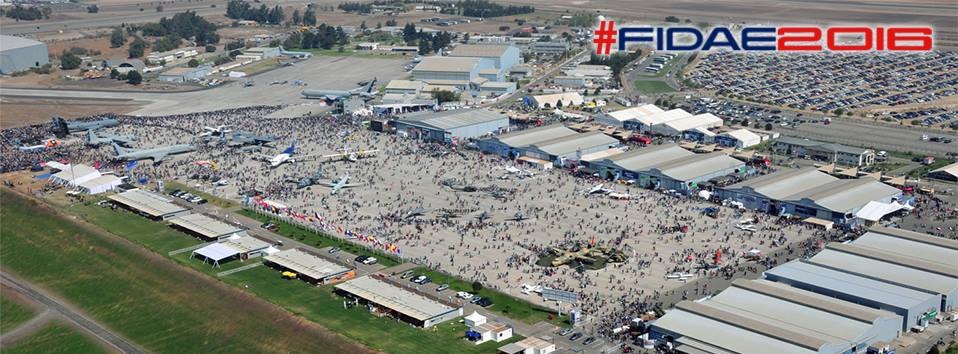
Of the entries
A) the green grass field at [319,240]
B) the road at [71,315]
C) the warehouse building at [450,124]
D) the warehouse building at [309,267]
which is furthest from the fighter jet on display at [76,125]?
the warehouse building at [309,267]

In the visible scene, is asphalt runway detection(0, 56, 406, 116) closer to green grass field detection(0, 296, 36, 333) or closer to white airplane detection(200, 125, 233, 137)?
white airplane detection(200, 125, 233, 137)

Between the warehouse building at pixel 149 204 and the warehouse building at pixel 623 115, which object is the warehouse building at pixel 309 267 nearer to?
the warehouse building at pixel 149 204

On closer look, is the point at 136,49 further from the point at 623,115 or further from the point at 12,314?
the point at 12,314

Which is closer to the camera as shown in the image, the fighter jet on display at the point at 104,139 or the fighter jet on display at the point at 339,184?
the fighter jet on display at the point at 339,184

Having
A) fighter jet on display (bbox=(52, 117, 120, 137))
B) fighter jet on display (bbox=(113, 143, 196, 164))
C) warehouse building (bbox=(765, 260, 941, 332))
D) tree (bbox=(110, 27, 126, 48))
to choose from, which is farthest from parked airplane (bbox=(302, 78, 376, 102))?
warehouse building (bbox=(765, 260, 941, 332))

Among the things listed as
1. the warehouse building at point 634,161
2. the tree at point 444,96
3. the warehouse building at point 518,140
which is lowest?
the warehouse building at point 634,161

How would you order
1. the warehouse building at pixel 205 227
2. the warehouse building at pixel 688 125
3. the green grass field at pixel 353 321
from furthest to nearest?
the warehouse building at pixel 688 125, the warehouse building at pixel 205 227, the green grass field at pixel 353 321
